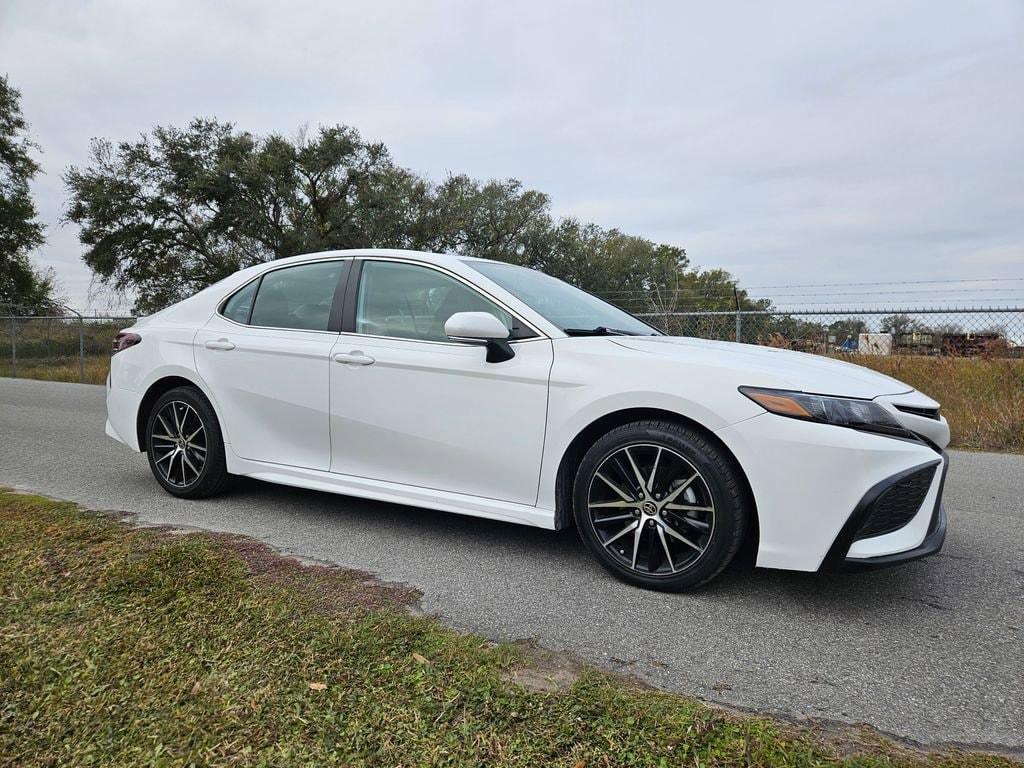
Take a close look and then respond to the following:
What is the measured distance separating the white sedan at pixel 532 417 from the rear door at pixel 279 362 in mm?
13

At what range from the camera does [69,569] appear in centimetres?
308

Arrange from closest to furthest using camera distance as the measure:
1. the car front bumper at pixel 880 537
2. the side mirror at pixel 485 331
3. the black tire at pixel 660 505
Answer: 1. the car front bumper at pixel 880 537
2. the black tire at pixel 660 505
3. the side mirror at pixel 485 331

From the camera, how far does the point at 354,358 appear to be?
3.81 metres

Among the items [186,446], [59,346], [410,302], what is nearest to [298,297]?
[410,302]

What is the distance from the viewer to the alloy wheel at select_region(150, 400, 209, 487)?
446 cm

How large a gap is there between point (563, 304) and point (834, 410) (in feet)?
5.12

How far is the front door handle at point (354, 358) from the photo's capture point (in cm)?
377

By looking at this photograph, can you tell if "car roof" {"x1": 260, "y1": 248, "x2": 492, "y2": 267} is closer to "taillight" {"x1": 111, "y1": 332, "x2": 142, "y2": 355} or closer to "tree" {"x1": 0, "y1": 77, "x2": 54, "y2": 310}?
"taillight" {"x1": 111, "y1": 332, "x2": 142, "y2": 355}

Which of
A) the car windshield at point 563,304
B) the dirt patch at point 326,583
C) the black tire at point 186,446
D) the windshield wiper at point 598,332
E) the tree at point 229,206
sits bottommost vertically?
the dirt patch at point 326,583

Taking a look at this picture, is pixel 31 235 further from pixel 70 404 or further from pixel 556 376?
pixel 556 376

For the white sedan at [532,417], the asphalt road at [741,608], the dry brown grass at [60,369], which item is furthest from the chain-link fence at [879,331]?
the dry brown grass at [60,369]

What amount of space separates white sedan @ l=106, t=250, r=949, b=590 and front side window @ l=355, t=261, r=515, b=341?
0.01 m

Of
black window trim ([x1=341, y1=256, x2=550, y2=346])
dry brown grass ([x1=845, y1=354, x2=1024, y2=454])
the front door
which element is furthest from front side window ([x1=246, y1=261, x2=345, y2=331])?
dry brown grass ([x1=845, y1=354, x2=1024, y2=454])

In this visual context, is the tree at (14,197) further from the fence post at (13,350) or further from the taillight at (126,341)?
the taillight at (126,341)
